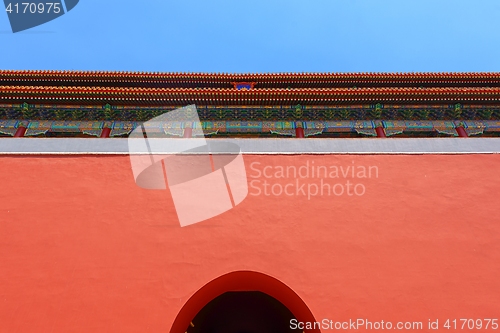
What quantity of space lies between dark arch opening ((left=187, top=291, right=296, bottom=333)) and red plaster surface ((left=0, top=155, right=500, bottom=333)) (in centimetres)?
164

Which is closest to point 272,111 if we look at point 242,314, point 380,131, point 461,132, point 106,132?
point 380,131

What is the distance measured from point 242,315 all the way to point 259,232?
2027mm

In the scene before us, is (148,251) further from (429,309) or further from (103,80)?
(103,80)

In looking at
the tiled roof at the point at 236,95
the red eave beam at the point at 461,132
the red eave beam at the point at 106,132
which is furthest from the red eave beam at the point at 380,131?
the red eave beam at the point at 106,132

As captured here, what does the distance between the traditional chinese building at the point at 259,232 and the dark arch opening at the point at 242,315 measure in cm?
2

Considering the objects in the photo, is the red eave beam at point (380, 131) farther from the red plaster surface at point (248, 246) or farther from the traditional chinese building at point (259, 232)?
the red plaster surface at point (248, 246)

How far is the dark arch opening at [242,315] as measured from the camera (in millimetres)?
5242

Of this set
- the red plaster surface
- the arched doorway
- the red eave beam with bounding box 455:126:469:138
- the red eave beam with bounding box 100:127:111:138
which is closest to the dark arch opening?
the arched doorway

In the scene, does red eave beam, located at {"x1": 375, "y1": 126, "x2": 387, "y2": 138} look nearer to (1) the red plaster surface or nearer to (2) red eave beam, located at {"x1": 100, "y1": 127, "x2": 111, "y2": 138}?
(1) the red plaster surface

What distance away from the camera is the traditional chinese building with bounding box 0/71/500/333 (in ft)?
11.6

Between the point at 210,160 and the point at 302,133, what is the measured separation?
1.62 meters

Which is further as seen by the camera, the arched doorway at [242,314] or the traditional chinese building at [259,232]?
the arched doorway at [242,314]

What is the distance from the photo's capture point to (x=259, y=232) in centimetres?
399

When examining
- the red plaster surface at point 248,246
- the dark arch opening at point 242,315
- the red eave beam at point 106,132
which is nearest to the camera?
the red plaster surface at point 248,246
